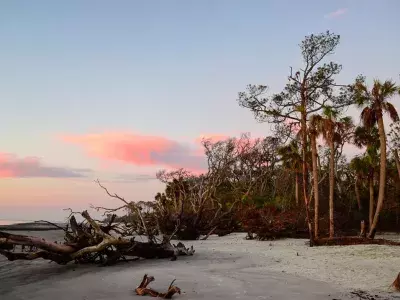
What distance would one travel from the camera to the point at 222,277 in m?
10.4

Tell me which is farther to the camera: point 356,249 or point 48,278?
point 356,249

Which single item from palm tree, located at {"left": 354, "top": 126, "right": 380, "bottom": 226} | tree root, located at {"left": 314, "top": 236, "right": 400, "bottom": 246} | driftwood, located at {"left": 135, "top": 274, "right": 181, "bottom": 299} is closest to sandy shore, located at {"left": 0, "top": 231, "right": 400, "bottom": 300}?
driftwood, located at {"left": 135, "top": 274, "right": 181, "bottom": 299}

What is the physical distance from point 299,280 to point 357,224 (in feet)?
107

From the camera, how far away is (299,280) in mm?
10258

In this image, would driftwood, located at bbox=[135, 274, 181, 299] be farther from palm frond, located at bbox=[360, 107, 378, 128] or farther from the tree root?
palm frond, located at bbox=[360, 107, 378, 128]

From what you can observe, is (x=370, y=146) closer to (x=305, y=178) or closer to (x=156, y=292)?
(x=305, y=178)

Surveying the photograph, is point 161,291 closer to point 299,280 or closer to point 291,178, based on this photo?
point 299,280

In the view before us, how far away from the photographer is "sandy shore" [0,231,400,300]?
342 inches

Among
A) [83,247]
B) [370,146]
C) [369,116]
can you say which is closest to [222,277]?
[83,247]

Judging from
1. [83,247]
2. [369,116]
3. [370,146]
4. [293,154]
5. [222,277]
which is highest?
[369,116]

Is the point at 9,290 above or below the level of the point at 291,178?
below

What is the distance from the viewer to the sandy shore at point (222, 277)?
870 cm

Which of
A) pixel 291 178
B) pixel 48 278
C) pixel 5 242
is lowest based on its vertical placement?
pixel 48 278

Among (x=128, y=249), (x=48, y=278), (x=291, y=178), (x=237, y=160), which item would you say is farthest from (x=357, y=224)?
(x=48, y=278)
